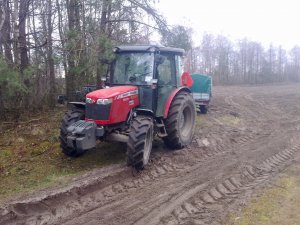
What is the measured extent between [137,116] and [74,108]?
1335 mm

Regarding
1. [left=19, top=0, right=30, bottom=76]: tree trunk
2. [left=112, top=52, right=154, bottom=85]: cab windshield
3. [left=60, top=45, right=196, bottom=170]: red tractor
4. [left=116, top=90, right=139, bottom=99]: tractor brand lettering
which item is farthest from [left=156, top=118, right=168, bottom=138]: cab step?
[left=19, top=0, right=30, bottom=76]: tree trunk

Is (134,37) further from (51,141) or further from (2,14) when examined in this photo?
(51,141)

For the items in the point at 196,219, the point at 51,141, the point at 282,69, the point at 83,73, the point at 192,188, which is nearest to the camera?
the point at 196,219

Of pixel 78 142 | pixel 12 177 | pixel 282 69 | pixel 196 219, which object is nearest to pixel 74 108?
pixel 78 142

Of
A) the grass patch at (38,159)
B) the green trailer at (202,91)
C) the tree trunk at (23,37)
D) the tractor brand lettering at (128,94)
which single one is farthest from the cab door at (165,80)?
the green trailer at (202,91)

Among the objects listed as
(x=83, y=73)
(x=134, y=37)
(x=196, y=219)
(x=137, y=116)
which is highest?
(x=134, y=37)

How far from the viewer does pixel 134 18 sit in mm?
11781

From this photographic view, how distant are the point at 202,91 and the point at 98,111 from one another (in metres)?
8.37

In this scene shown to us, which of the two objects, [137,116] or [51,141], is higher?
[137,116]

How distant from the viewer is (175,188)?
6.17 meters

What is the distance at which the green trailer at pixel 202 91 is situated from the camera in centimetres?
1404

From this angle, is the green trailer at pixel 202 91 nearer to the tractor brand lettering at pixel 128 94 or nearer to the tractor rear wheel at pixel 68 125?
the tractor brand lettering at pixel 128 94

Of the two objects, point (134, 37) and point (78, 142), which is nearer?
point (78, 142)

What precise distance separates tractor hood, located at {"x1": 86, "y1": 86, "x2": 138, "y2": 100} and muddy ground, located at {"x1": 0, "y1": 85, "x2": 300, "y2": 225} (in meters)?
1.32
